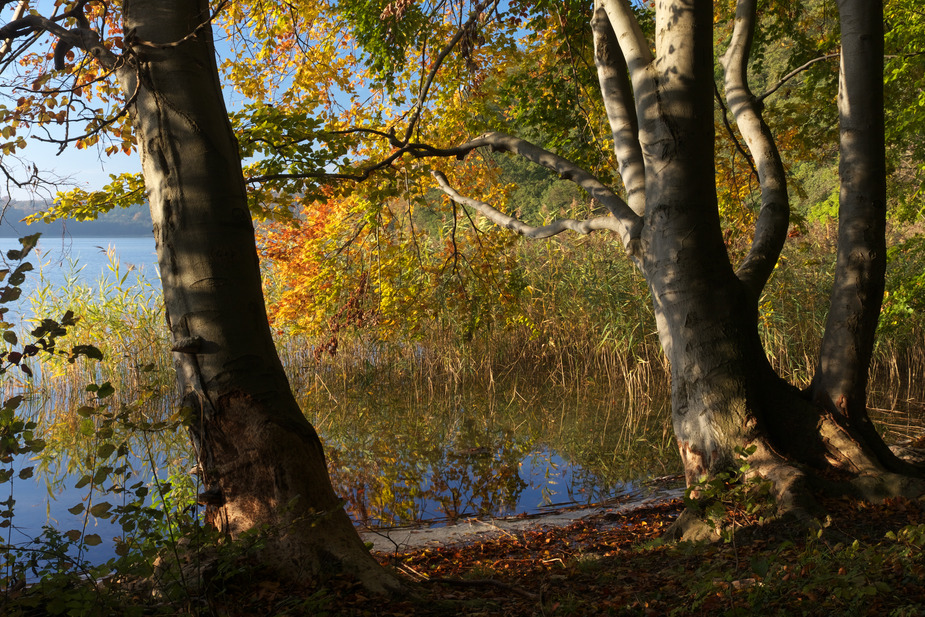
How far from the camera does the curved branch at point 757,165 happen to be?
3.75m

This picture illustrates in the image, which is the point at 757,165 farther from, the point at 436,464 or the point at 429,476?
the point at 436,464

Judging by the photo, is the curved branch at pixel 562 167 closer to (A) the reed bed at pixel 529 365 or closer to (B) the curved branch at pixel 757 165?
(B) the curved branch at pixel 757 165

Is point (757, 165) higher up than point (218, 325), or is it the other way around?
point (757, 165)

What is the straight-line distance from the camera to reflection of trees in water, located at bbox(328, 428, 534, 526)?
516 cm

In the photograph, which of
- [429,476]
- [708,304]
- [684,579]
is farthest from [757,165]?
[429,476]

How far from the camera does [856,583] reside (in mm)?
1959

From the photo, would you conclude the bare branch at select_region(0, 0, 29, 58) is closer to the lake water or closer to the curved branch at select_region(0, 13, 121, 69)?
the curved branch at select_region(0, 13, 121, 69)

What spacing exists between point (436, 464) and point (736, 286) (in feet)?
11.7

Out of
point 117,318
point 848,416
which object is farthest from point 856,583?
point 117,318

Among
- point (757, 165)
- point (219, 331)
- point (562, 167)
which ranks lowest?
point (219, 331)

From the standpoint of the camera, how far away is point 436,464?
6238 millimetres

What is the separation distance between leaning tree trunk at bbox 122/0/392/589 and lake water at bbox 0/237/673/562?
191 cm

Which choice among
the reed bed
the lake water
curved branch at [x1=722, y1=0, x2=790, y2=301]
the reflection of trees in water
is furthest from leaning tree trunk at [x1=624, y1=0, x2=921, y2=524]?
the reed bed

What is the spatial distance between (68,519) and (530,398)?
5.02 meters
